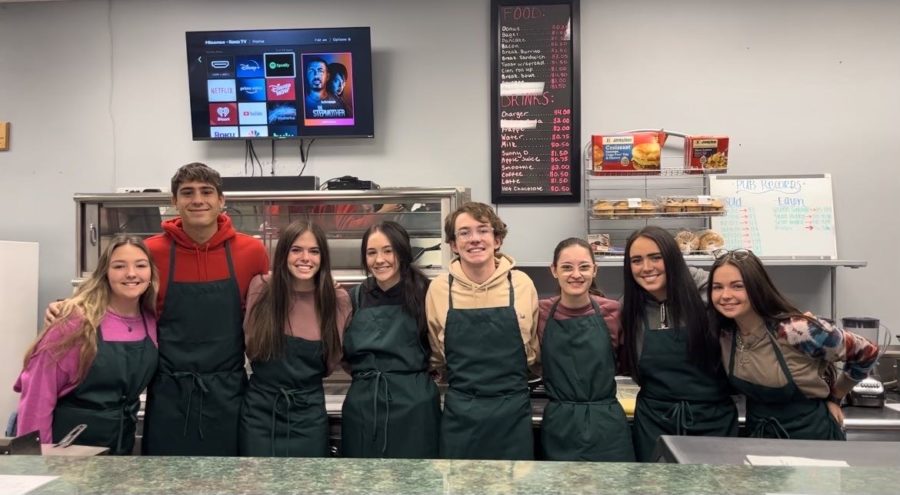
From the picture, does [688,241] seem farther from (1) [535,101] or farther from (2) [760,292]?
(2) [760,292]

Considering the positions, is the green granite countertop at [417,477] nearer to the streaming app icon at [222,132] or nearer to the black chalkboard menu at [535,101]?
the black chalkboard menu at [535,101]

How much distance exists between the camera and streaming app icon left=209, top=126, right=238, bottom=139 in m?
3.53

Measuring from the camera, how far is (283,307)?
2164 millimetres

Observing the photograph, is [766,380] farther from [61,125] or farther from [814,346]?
[61,125]

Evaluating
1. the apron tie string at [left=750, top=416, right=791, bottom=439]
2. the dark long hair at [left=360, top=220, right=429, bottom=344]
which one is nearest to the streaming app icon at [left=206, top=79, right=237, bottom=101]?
the dark long hair at [left=360, top=220, right=429, bottom=344]

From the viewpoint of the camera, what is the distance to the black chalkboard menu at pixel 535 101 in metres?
3.45

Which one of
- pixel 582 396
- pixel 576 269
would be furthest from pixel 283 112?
pixel 582 396

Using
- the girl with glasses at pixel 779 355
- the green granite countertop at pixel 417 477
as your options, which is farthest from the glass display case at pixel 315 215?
the green granite countertop at pixel 417 477

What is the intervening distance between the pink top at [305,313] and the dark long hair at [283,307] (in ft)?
0.06

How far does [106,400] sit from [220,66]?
6.95ft

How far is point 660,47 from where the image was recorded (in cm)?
346

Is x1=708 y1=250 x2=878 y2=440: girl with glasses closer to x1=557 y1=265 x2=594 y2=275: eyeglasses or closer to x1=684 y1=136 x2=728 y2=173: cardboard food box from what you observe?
x1=557 y1=265 x2=594 y2=275: eyeglasses

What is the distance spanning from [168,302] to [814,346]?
7.11 feet

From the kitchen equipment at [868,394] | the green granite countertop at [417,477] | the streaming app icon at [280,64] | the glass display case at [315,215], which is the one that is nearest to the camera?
the green granite countertop at [417,477]
